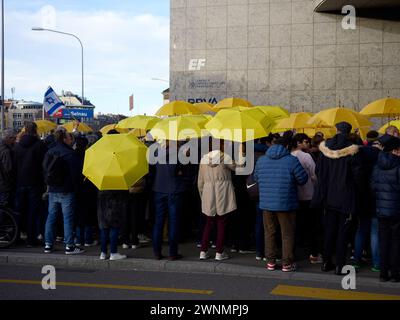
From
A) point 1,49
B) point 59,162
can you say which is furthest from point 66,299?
point 1,49

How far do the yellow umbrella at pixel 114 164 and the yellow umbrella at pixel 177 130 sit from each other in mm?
548

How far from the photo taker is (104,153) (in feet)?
25.3

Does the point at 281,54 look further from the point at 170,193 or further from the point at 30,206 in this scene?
the point at 170,193

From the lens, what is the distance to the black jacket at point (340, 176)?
7262mm

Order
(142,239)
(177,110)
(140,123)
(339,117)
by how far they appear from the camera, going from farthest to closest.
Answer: (177,110), (140,123), (339,117), (142,239)

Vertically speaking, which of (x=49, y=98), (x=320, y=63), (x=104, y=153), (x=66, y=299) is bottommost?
(x=66, y=299)

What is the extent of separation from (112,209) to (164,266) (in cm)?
115

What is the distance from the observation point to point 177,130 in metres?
8.45

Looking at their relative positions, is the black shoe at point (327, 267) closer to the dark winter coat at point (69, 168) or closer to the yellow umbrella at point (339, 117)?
the dark winter coat at point (69, 168)

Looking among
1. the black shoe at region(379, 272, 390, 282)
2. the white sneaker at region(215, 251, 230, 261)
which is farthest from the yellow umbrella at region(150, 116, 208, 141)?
the black shoe at region(379, 272, 390, 282)

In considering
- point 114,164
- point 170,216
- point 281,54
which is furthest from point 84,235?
point 281,54

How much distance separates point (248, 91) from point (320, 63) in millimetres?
3852

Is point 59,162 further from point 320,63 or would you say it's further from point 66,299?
point 320,63

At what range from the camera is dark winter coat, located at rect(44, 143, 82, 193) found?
8701 millimetres
